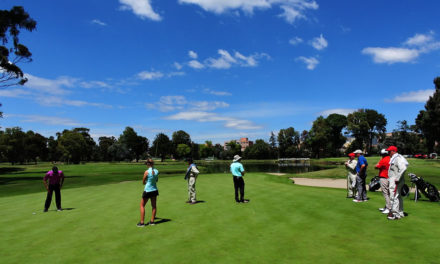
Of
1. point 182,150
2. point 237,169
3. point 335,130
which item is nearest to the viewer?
point 237,169

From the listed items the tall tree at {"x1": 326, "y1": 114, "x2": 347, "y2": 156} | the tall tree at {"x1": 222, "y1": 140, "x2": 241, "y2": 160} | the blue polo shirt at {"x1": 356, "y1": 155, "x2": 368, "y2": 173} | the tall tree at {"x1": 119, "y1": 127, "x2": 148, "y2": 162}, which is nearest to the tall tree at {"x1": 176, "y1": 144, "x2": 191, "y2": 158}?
the tall tree at {"x1": 119, "y1": 127, "x2": 148, "y2": 162}

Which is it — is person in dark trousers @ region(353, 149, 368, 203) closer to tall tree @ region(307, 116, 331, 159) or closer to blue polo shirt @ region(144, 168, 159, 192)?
blue polo shirt @ region(144, 168, 159, 192)

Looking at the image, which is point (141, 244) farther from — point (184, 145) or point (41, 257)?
point (184, 145)

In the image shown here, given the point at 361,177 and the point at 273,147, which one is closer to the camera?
the point at 361,177

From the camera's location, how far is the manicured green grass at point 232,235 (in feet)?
23.2

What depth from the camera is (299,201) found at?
14320 mm

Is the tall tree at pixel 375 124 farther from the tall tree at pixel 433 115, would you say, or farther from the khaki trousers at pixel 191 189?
the khaki trousers at pixel 191 189

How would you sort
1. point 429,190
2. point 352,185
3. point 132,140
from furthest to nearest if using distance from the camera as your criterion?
point 132,140, point 352,185, point 429,190

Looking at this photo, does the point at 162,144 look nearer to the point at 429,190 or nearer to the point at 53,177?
the point at 53,177

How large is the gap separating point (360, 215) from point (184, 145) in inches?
6359

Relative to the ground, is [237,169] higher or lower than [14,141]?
lower

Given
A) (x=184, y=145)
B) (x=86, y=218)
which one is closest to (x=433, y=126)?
(x=86, y=218)

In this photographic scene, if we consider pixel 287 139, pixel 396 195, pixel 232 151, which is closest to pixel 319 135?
pixel 287 139

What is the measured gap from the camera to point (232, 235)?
29.1 feet
